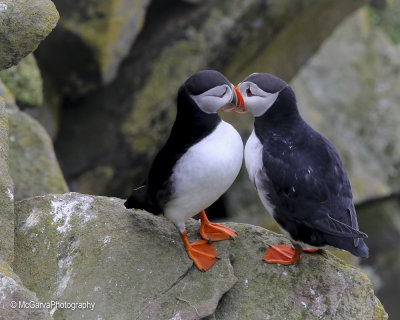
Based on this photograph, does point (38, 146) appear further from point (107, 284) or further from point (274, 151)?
point (274, 151)

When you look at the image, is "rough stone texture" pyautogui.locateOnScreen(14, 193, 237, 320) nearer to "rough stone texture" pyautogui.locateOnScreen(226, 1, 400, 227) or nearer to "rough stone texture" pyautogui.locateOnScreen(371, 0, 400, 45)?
"rough stone texture" pyautogui.locateOnScreen(226, 1, 400, 227)

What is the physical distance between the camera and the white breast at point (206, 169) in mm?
3596

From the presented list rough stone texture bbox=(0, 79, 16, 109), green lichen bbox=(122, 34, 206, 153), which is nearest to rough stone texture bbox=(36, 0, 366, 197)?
green lichen bbox=(122, 34, 206, 153)

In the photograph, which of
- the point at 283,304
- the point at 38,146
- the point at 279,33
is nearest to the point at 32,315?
the point at 283,304

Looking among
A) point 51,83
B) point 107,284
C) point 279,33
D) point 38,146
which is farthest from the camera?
point 279,33

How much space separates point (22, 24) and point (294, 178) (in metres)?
1.78

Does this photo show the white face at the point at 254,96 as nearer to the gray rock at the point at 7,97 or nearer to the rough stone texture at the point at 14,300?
the rough stone texture at the point at 14,300

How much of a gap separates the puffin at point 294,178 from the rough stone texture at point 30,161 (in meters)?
1.72

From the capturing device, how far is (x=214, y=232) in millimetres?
4055

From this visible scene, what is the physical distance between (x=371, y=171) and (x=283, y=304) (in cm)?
661

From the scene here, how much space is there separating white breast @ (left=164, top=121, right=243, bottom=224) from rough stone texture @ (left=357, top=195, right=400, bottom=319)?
6293mm

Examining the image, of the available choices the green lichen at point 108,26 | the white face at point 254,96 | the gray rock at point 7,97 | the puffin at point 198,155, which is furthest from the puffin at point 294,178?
the green lichen at point 108,26

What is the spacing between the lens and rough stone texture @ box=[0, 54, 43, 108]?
18.3ft

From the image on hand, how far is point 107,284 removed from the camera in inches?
142
